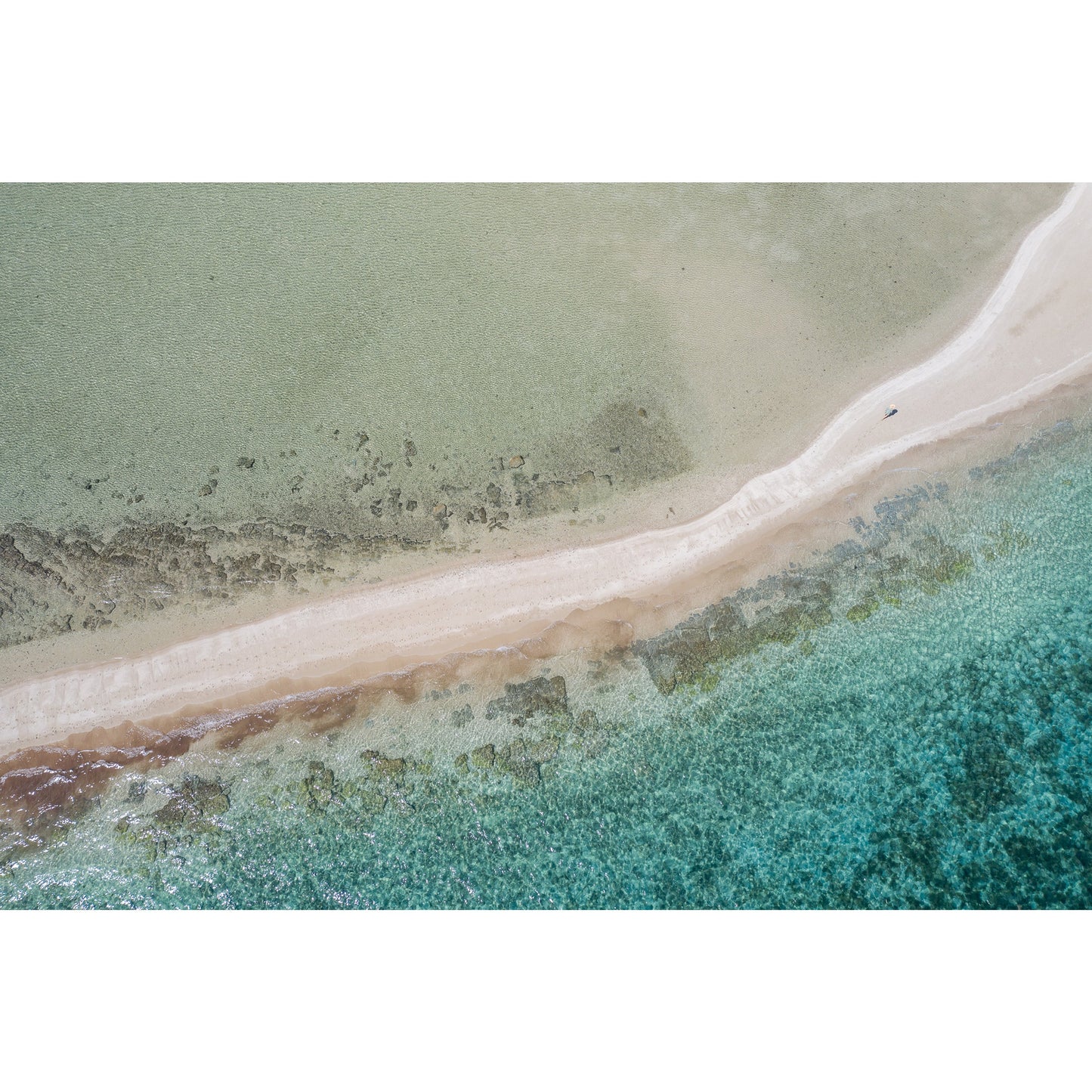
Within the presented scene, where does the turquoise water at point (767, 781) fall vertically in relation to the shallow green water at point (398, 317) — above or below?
below

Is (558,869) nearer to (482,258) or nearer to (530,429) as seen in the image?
(530,429)

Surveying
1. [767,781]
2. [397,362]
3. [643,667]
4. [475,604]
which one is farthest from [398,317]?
[767,781]

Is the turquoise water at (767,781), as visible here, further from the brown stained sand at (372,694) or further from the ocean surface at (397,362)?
the ocean surface at (397,362)

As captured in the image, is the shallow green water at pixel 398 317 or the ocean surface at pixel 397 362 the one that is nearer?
the ocean surface at pixel 397 362

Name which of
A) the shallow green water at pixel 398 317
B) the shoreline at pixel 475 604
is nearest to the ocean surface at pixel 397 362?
the shallow green water at pixel 398 317

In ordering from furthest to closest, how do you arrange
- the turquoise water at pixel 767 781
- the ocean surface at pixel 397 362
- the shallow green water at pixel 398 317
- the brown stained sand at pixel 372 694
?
the shallow green water at pixel 398 317, the ocean surface at pixel 397 362, the brown stained sand at pixel 372 694, the turquoise water at pixel 767 781

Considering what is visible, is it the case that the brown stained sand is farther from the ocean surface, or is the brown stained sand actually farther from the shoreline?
the ocean surface
